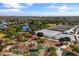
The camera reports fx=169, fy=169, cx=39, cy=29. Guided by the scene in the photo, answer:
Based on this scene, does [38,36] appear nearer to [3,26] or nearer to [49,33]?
[49,33]

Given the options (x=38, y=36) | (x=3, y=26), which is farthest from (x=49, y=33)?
(x=3, y=26)

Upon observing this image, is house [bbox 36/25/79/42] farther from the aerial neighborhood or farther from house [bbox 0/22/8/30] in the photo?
house [bbox 0/22/8/30]

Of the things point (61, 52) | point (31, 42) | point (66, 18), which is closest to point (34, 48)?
point (31, 42)

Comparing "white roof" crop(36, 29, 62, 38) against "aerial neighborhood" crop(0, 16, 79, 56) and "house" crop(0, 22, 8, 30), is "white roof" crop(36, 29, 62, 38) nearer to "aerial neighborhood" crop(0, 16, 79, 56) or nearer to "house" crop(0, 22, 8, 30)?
"aerial neighborhood" crop(0, 16, 79, 56)

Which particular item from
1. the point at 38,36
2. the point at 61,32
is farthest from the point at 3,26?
the point at 61,32

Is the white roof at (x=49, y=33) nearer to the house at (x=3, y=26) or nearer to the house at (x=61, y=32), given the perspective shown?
the house at (x=61, y=32)

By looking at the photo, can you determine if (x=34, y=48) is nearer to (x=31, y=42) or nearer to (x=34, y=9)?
(x=31, y=42)

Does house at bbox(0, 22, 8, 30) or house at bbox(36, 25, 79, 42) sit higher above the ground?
house at bbox(0, 22, 8, 30)

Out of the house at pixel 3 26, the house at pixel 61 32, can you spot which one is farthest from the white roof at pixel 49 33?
the house at pixel 3 26

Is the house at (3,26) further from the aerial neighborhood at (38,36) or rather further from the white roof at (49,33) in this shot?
the white roof at (49,33)

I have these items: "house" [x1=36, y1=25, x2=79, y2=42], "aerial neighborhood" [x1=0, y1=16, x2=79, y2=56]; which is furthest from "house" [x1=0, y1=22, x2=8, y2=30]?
"house" [x1=36, y1=25, x2=79, y2=42]

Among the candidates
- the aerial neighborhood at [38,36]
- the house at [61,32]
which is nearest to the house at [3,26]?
the aerial neighborhood at [38,36]

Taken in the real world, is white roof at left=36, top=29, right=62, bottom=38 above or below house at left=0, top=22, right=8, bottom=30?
below

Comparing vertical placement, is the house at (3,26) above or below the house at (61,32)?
above
